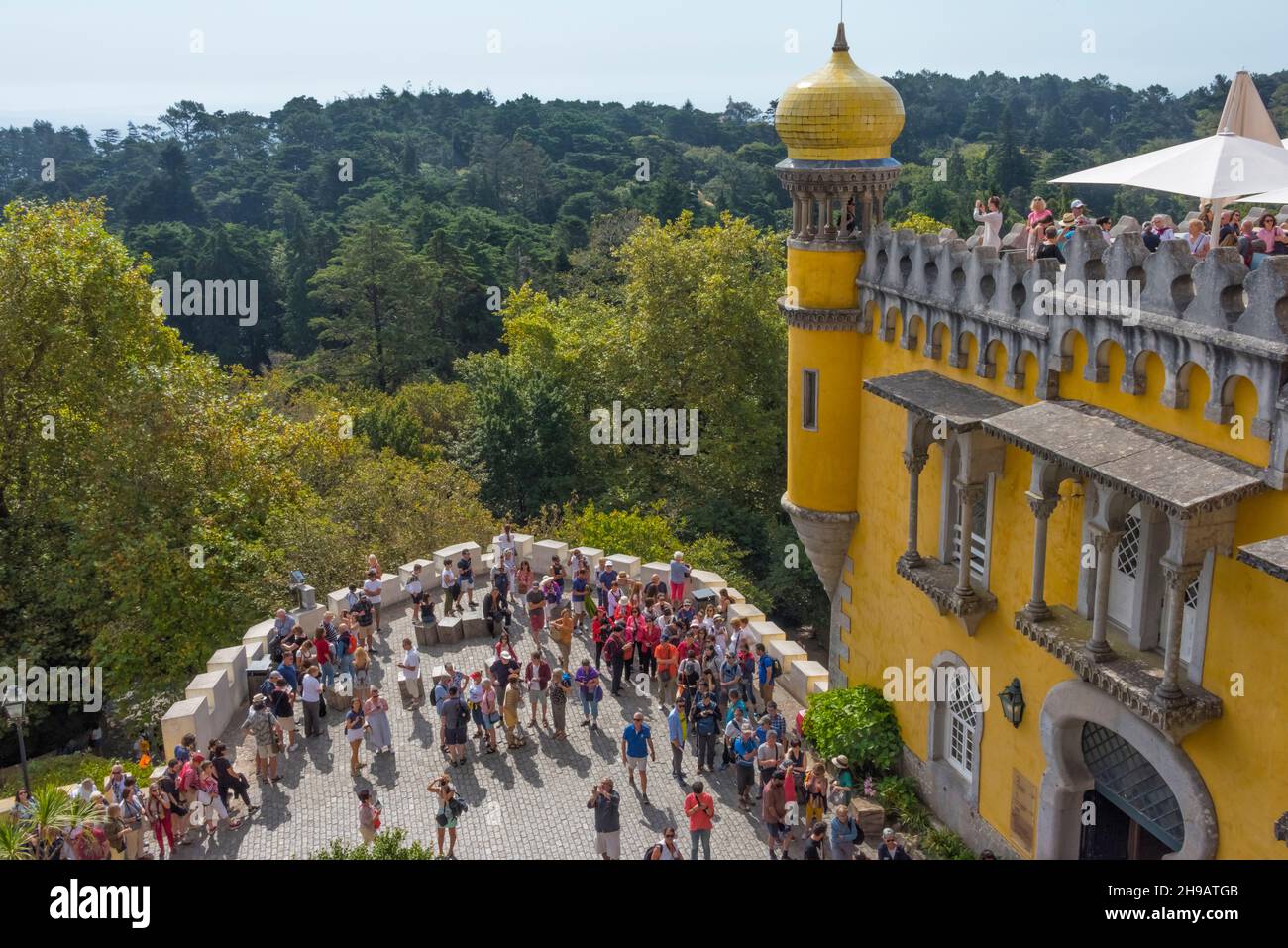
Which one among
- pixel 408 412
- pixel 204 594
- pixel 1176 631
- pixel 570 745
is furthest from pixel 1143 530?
pixel 408 412

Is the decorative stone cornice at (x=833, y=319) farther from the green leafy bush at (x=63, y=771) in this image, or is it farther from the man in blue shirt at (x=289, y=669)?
the green leafy bush at (x=63, y=771)

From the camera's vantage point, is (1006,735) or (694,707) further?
(694,707)

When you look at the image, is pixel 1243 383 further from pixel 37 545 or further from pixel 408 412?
pixel 408 412

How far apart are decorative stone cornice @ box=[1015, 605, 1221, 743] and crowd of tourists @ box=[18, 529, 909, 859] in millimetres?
3554

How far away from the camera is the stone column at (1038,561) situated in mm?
15508

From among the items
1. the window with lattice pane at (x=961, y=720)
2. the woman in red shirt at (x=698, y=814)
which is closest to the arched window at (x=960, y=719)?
the window with lattice pane at (x=961, y=720)

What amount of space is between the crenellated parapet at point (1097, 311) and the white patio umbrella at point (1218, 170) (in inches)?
44.4

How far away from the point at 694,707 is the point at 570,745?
2.74 meters

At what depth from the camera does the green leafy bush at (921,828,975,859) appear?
19219 mm

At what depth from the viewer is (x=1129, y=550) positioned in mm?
15312

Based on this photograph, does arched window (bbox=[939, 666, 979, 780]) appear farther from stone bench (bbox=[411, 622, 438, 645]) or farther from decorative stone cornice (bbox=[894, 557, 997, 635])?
stone bench (bbox=[411, 622, 438, 645])

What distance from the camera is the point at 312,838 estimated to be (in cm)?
1942

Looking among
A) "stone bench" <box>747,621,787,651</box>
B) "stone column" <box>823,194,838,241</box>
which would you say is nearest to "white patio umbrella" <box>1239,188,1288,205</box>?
"stone column" <box>823,194,838,241</box>
